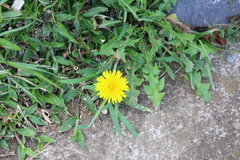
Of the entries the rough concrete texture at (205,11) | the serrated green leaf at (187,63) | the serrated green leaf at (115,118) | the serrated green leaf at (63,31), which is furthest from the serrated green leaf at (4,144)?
the rough concrete texture at (205,11)

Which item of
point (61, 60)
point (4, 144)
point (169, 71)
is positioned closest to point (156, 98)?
point (169, 71)

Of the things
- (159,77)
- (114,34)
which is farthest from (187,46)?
(114,34)

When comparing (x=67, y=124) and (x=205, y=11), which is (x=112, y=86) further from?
(x=205, y=11)

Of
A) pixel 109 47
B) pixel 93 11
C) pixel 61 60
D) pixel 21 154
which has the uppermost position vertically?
pixel 93 11

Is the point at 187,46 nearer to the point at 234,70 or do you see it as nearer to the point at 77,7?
the point at 234,70

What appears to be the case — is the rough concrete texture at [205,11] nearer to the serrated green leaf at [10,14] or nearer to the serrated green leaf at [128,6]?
the serrated green leaf at [128,6]

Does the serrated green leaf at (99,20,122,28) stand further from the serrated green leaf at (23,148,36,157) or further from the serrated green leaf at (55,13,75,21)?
the serrated green leaf at (23,148,36,157)
